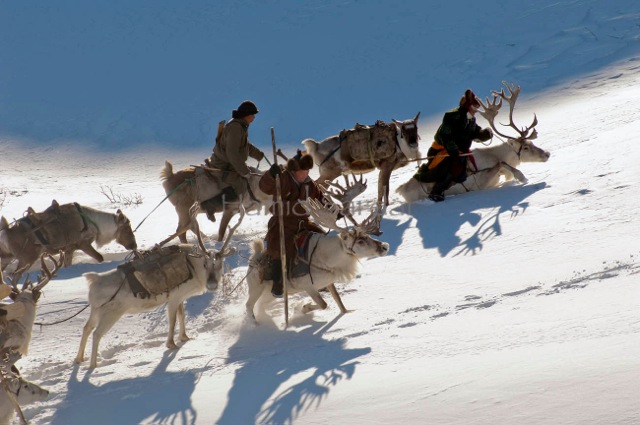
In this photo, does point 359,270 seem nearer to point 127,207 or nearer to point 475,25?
point 127,207

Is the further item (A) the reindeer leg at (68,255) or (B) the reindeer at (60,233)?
(A) the reindeer leg at (68,255)

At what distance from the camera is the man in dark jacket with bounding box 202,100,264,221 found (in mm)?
11234

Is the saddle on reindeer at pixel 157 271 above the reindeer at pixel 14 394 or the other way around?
above

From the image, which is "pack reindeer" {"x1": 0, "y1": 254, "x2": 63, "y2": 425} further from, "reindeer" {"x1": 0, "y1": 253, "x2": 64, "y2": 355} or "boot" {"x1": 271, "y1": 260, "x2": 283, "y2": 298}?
"boot" {"x1": 271, "y1": 260, "x2": 283, "y2": 298}

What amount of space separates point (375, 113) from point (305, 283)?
13.0m

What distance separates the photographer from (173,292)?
8641 mm

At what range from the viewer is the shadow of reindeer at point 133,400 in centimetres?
692

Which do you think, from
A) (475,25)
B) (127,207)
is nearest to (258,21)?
(475,25)

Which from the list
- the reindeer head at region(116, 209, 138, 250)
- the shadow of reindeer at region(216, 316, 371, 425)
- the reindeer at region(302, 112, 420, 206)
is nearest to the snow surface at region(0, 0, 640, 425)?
the shadow of reindeer at region(216, 316, 371, 425)

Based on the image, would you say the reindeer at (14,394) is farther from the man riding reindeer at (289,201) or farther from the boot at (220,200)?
the boot at (220,200)

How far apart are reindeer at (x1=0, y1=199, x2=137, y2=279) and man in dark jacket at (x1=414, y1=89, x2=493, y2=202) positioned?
421 cm

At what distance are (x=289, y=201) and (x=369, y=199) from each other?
4.37 metres

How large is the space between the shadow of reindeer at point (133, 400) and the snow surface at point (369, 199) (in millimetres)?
24

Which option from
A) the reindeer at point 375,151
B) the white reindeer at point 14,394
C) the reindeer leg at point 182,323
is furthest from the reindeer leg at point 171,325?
the reindeer at point 375,151
